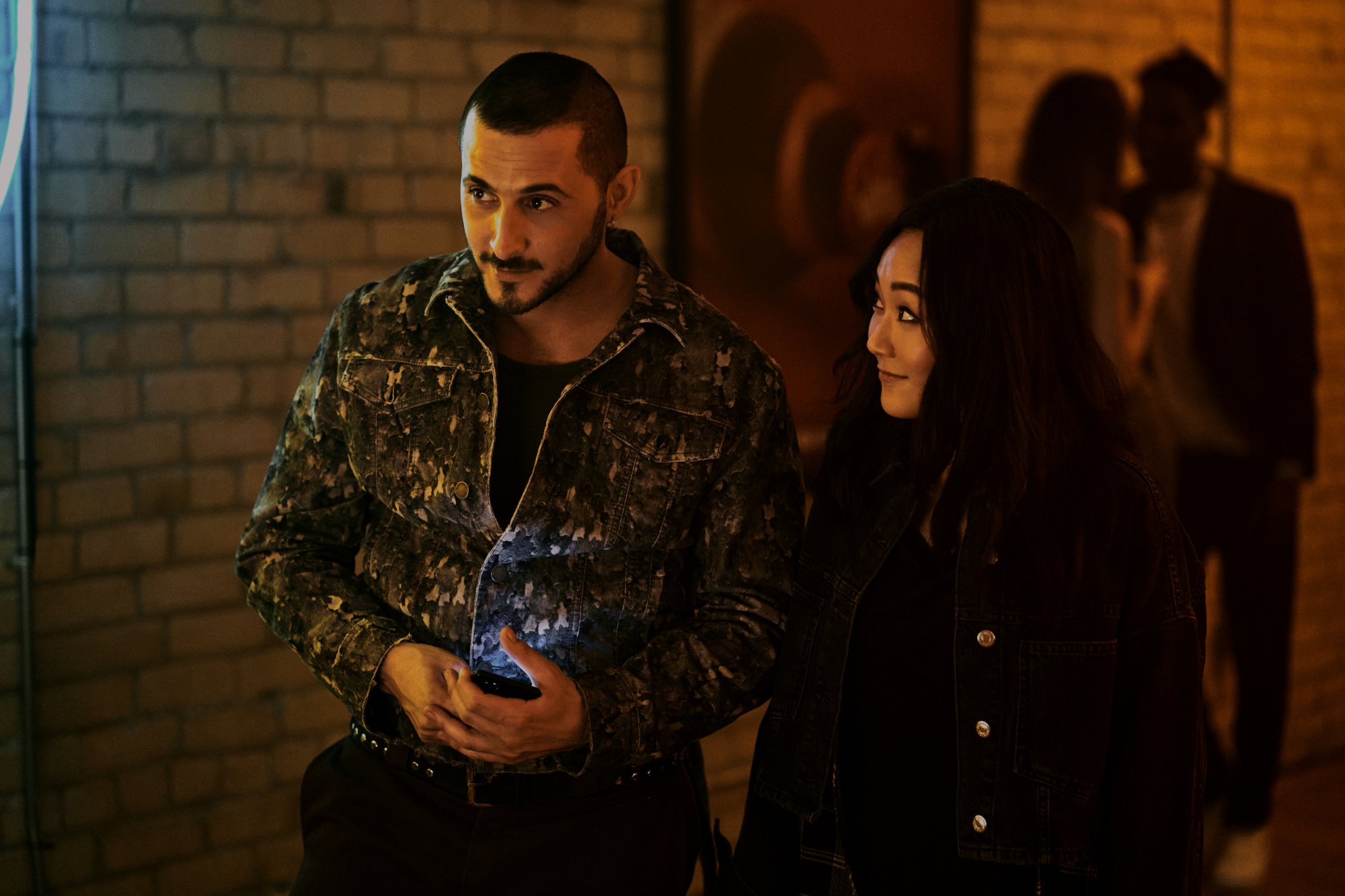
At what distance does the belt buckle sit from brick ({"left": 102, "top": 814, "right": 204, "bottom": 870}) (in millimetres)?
1206

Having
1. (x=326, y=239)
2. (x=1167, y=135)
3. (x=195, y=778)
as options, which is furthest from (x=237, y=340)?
(x=1167, y=135)

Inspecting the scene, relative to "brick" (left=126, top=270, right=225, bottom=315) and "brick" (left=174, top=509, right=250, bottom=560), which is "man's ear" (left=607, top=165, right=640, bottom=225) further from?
"brick" (left=174, top=509, right=250, bottom=560)

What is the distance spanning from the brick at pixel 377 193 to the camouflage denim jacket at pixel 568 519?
94cm

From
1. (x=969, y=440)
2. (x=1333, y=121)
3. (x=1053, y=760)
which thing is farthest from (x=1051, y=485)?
(x=1333, y=121)

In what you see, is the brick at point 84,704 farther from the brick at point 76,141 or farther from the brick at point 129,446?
the brick at point 76,141

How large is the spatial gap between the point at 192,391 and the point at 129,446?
0.17 meters

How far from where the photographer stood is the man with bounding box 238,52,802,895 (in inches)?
76.9

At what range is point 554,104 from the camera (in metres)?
1.94

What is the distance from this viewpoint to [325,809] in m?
2.06

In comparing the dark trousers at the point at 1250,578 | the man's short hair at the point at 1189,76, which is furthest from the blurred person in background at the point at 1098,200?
the dark trousers at the point at 1250,578

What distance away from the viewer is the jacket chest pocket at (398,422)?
2047mm

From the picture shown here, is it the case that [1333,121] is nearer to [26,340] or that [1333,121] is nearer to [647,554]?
[647,554]

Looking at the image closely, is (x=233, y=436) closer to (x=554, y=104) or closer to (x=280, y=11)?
(x=280, y=11)

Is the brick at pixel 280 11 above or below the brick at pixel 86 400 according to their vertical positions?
above
